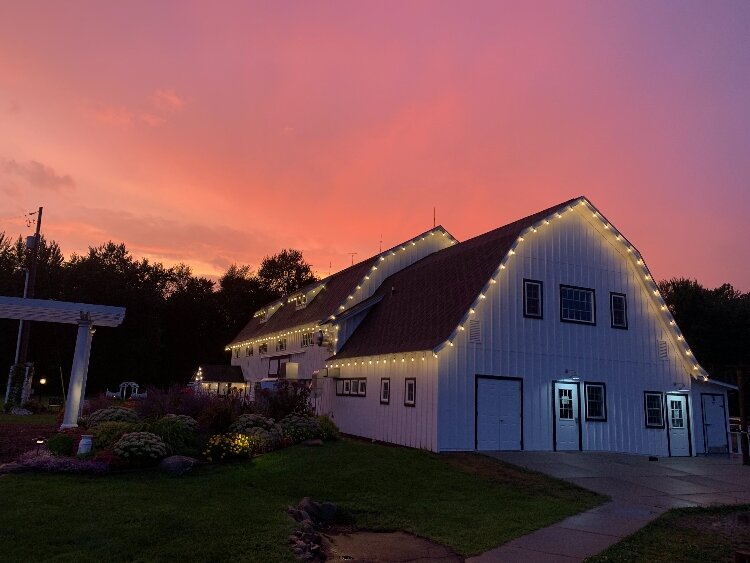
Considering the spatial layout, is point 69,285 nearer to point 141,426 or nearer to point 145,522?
point 141,426

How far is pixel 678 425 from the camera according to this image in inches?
938

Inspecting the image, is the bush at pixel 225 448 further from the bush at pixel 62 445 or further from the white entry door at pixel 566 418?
the white entry door at pixel 566 418

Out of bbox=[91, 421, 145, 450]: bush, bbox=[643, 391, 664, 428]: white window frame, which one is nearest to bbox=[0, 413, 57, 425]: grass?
bbox=[91, 421, 145, 450]: bush

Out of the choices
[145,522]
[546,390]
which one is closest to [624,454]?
[546,390]

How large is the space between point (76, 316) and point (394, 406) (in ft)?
42.2

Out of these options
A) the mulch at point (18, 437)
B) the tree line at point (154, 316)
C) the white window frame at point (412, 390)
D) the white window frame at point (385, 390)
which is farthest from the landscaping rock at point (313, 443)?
the tree line at point (154, 316)

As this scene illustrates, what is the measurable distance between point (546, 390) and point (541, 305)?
3.05 meters

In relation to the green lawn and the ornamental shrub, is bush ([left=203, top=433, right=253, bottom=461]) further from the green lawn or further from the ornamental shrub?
the green lawn

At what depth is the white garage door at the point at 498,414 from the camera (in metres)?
19.5

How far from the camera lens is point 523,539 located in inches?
371

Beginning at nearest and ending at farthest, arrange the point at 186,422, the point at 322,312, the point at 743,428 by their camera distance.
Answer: the point at 186,422
the point at 743,428
the point at 322,312

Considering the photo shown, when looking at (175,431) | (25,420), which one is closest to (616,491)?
(175,431)

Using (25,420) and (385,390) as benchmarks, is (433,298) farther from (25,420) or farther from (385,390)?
(25,420)

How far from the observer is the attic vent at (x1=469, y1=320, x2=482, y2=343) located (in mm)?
19828
